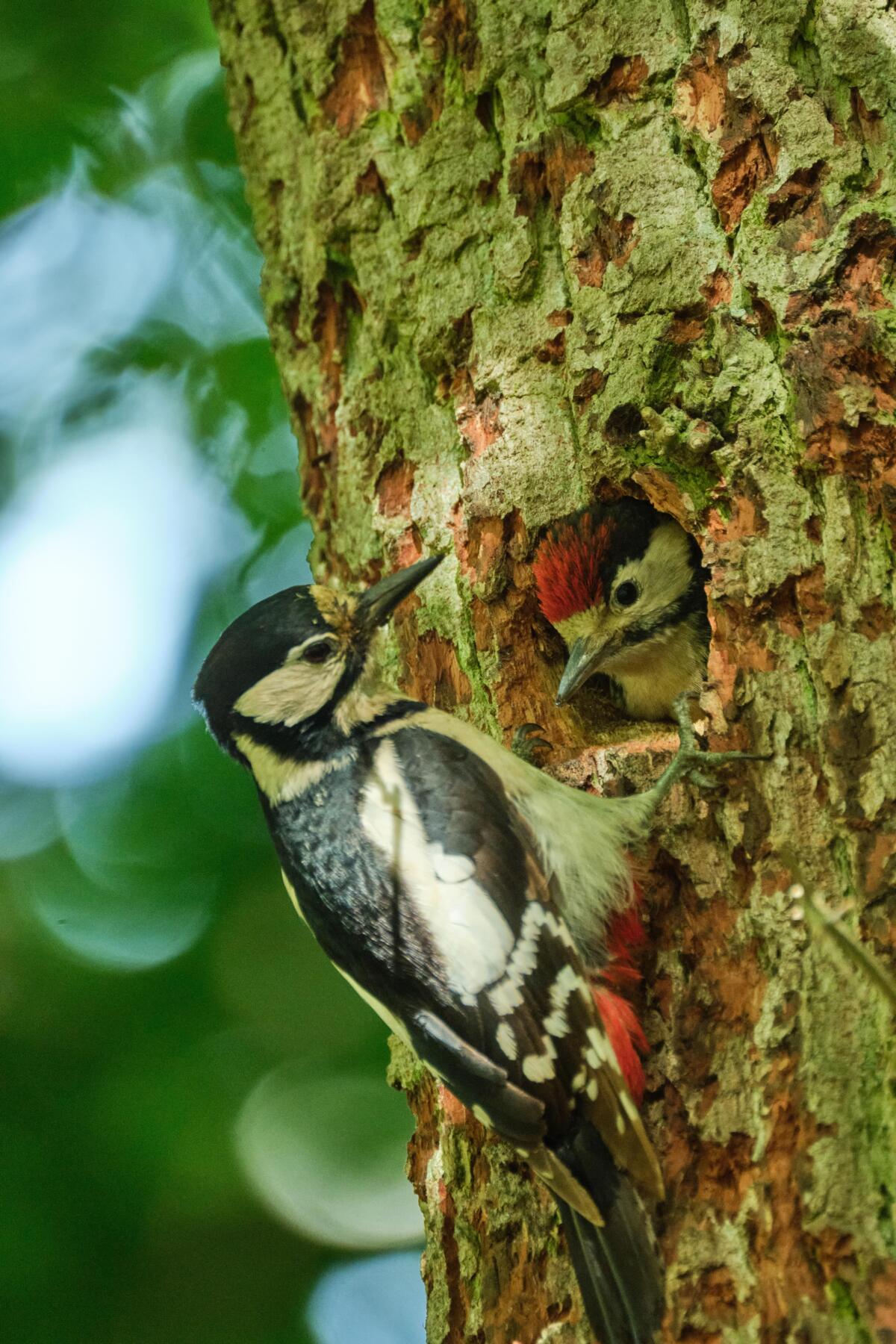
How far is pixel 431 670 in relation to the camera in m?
2.79

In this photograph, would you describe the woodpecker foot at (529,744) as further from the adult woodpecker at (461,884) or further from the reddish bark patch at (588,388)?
the reddish bark patch at (588,388)

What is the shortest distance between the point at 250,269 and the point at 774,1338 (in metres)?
4.28

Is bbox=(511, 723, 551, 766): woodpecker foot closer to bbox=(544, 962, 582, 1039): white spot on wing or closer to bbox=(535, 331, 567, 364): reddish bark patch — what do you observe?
bbox=(544, 962, 582, 1039): white spot on wing


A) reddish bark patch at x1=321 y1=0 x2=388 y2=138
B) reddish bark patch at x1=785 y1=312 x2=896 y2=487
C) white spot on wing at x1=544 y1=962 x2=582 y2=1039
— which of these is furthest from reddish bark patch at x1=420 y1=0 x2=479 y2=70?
white spot on wing at x1=544 y1=962 x2=582 y2=1039

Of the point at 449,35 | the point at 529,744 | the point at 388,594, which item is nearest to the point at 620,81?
the point at 449,35

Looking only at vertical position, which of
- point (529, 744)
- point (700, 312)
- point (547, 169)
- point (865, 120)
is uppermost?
point (547, 169)

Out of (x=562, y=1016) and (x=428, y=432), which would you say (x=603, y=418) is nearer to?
(x=428, y=432)

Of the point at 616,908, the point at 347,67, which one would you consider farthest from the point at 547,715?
the point at 347,67

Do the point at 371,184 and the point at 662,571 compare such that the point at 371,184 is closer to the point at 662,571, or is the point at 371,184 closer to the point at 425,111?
the point at 425,111

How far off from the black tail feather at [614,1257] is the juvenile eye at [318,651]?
3.66 ft

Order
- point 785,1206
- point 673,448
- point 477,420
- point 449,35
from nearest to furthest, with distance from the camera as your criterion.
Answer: point 785,1206, point 673,448, point 477,420, point 449,35

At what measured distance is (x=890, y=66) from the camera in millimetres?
2184

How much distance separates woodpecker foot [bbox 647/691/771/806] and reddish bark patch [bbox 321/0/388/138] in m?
1.67

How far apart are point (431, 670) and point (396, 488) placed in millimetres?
466
